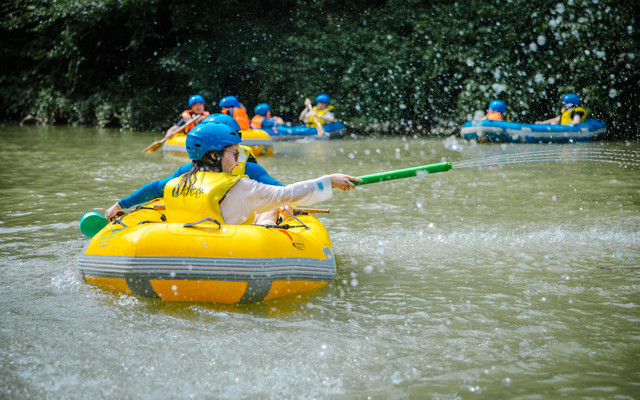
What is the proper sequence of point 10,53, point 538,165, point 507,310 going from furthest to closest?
point 10,53
point 538,165
point 507,310

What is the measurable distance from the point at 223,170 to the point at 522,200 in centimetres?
456

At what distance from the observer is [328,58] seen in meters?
20.7

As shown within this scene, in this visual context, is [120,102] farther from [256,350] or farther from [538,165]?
[256,350]

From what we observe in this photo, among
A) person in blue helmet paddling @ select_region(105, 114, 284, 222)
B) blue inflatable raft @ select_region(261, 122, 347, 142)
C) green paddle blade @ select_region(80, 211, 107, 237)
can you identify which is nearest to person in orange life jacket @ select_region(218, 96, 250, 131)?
blue inflatable raft @ select_region(261, 122, 347, 142)

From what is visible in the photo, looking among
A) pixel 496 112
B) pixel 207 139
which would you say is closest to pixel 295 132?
pixel 496 112

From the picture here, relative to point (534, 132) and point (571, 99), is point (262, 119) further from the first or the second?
point (571, 99)

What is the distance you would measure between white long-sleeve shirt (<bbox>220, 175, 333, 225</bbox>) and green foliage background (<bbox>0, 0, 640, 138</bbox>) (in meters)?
13.5

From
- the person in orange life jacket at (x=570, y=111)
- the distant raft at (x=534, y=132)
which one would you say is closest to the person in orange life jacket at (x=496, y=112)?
the distant raft at (x=534, y=132)

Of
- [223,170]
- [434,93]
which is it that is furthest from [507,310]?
[434,93]

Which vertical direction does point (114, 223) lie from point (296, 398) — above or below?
above

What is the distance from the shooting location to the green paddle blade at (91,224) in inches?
198

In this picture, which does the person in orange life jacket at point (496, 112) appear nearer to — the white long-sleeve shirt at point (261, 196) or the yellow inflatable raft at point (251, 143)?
the yellow inflatable raft at point (251, 143)

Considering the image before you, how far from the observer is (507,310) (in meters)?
4.10

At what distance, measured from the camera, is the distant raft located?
14742 millimetres
